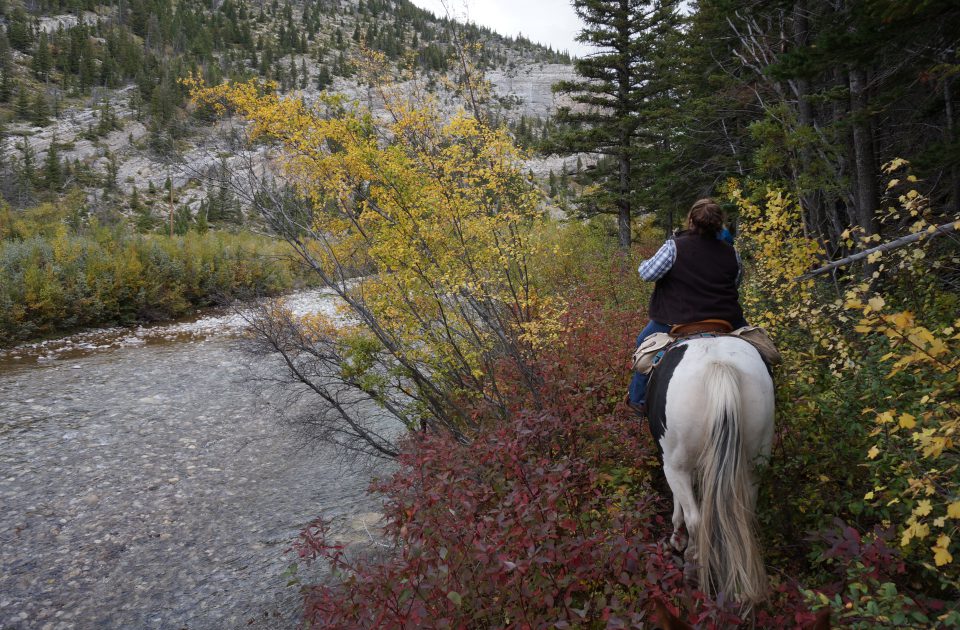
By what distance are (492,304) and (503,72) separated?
10981 centimetres

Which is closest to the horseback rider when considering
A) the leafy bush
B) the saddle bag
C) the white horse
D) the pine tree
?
the saddle bag

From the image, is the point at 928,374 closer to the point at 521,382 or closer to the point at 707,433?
the point at 707,433

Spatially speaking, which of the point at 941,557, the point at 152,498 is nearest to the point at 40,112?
the point at 152,498

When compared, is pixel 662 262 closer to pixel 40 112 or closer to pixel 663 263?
pixel 663 263

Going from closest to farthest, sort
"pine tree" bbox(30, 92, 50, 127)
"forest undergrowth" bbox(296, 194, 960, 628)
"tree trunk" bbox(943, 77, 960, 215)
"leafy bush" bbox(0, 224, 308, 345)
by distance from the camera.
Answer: "forest undergrowth" bbox(296, 194, 960, 628) → "tree trunk" bbox(943, 77, 960, 215) → "leafy bush" bbox(0, 224, 308, 345) → "pine tree" bbox(30, 92, 50, 127)

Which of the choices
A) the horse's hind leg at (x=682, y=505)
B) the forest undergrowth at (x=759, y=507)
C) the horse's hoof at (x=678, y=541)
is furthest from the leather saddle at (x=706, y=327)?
the horse's hoof at (x=678, y=541)

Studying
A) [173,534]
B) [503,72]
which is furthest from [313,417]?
[503,72]

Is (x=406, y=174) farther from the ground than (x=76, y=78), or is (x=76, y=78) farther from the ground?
(x=76, y=78)

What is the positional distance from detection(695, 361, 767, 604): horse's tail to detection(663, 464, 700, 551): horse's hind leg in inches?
5.1

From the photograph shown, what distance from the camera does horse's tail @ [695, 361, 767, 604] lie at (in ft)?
8.56

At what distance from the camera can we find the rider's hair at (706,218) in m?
3.33

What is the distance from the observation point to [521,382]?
5.66 metres

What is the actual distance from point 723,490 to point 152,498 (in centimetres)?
788

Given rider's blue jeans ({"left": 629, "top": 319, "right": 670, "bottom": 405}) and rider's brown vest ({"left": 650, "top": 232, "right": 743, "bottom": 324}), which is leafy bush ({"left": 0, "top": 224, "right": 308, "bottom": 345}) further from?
rider's brown vest ({"left": 650, "top": 232, "right": 743, "bottom": 324})
